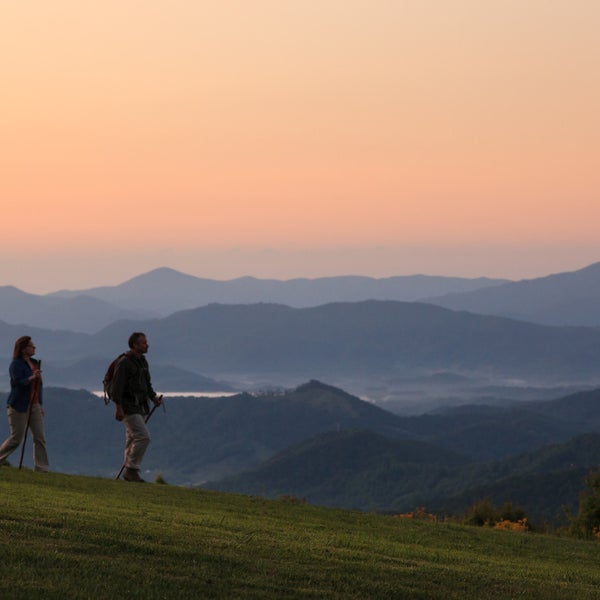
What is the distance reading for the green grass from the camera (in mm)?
10953

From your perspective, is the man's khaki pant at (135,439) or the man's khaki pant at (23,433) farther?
the man's khaki pant at (23,433)

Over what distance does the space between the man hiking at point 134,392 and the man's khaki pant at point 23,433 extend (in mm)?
1658

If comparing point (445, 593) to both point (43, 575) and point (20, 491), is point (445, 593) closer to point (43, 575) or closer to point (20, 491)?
point (43, 575)

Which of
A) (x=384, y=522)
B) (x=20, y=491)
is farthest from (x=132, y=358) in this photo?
(x=384, y=522)

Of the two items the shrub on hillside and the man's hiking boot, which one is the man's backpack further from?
the shrub on hillside

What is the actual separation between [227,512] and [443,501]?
5405 inches

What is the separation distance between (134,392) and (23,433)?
236cm

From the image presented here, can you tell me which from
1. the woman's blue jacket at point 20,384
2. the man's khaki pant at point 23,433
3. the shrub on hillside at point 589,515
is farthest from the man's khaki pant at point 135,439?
the shrub on hillside at point 589,515

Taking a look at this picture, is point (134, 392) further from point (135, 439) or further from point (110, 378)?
point (135, 439)

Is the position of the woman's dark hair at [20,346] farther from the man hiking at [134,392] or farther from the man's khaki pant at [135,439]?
the man's khaki pant at [135,439]

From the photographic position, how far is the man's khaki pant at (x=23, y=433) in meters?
20.7

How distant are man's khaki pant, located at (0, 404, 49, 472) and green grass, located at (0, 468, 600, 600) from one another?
1166mm

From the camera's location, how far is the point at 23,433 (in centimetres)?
2047

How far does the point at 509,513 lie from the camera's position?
28578 millimetres
